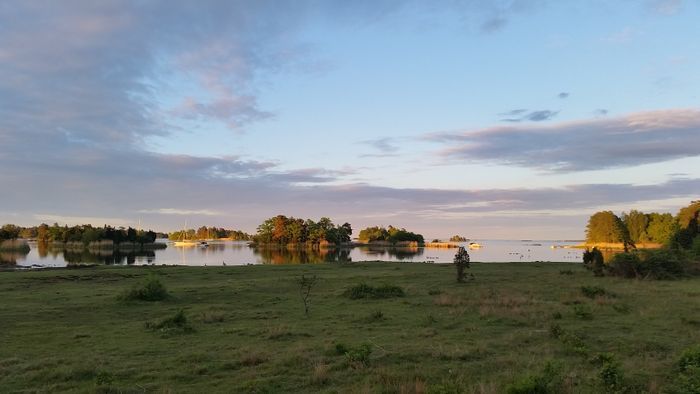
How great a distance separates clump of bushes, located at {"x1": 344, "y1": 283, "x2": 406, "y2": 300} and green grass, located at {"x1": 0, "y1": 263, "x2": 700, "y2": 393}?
1.61 feet

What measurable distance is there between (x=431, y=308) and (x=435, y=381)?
12.3m

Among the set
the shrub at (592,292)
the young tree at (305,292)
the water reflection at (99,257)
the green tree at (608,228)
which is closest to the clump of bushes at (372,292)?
the young tree at (305,292)

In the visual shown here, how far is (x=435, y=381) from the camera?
1041cm

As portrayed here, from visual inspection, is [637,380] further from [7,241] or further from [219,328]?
[7,241]

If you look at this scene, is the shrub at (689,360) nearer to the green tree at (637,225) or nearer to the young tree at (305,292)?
the young tree at (305,292)

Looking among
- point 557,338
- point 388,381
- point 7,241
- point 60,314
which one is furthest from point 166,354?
point 7,241

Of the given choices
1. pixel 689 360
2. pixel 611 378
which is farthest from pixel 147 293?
pixel 689 360

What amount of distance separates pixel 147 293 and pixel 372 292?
1222 centimetres

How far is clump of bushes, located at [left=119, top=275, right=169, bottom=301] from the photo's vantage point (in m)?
25.4

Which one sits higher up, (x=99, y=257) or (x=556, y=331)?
(x=99, y=257)

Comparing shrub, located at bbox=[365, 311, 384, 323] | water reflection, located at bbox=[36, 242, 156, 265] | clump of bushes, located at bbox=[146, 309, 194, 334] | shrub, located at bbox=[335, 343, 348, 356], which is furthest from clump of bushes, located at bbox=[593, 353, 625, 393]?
water reflection, located at bbox=[36, 242, 156, 265]

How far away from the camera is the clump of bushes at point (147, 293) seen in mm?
25406

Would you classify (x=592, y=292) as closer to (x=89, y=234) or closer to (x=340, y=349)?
(x=340, y=349)

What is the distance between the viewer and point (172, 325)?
17672 mm
